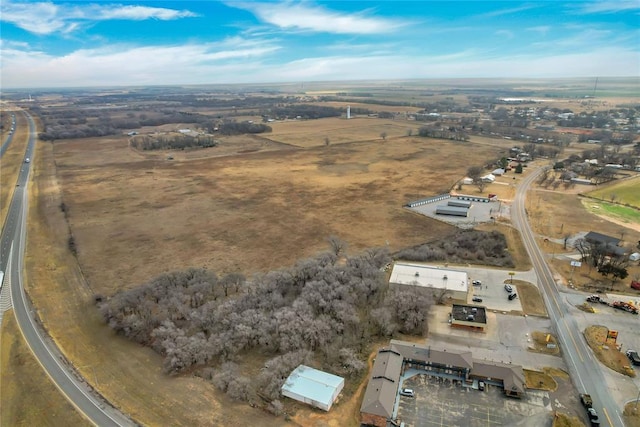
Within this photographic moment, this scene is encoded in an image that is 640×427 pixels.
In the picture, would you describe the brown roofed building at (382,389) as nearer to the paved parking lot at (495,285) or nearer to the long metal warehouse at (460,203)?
the paved parking lot at (495,285)

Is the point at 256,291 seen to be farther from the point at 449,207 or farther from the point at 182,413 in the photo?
the point at 449,207

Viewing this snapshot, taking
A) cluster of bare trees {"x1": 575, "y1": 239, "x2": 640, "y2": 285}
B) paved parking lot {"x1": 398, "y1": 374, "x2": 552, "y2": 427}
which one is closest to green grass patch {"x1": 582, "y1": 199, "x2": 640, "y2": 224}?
cluster of bare trees {"x1": 575, "y1": 239, "x2": 640, "y2": 285}

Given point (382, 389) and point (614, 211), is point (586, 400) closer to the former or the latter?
point (382, 389)

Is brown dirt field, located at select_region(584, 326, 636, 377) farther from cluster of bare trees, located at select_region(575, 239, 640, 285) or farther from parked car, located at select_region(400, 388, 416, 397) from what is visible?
parked car, located at select_region(400, 388, 416, 397)

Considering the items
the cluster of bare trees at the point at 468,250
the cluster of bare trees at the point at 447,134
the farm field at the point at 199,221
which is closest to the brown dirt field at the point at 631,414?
the farm field at the point at 199,221

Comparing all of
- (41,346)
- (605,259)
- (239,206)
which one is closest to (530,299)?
(605,259)

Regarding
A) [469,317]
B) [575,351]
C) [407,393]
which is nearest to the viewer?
[407,393]
